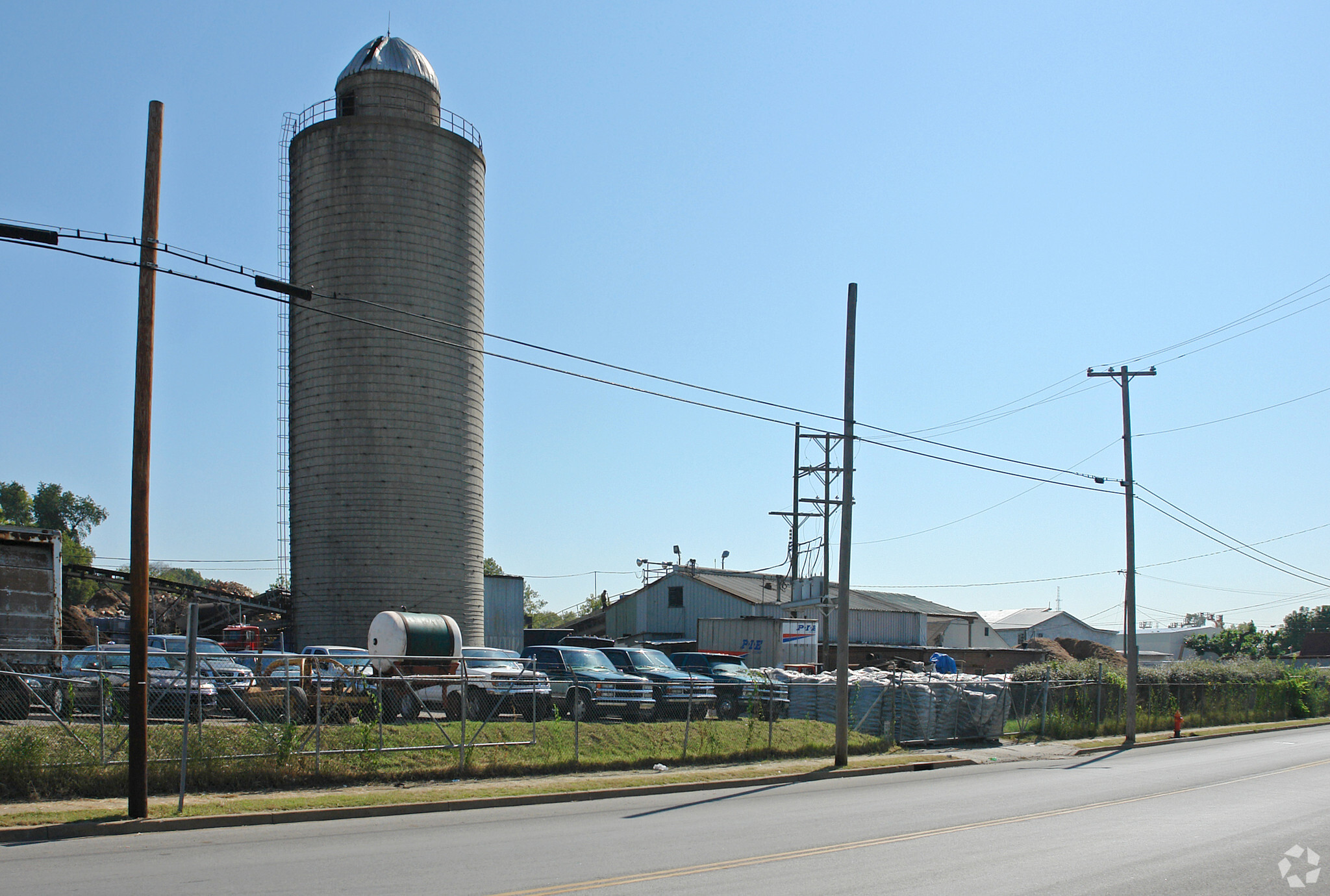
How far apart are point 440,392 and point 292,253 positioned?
26.0 feet

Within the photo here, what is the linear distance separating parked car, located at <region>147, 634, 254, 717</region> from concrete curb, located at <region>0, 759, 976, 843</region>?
2.56 m

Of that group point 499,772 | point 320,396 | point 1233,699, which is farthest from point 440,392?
point 1233,699

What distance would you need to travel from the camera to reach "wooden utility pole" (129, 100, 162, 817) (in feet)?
42.5

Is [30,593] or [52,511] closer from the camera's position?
[30,593]

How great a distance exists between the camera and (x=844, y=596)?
2194 centimetres

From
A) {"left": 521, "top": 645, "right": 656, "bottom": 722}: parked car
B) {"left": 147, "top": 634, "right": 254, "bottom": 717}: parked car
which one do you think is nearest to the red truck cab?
{"left": 147, "top": 634, "right": 254, "bottom": 717}: parked car

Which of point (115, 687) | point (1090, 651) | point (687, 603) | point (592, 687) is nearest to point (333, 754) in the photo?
point (115, 687)

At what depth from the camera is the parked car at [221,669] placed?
1627cm

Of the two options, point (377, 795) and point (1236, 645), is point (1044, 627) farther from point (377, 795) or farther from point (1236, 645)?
point (377, 795)

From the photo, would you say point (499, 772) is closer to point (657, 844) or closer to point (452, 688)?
point (452, 688)

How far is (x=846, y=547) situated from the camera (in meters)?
22.4

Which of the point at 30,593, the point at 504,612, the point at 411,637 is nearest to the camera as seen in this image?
the point at 30,593

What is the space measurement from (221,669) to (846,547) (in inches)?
516

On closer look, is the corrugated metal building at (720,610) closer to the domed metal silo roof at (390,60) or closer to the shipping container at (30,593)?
the domed metal silo roof at (390,60)
